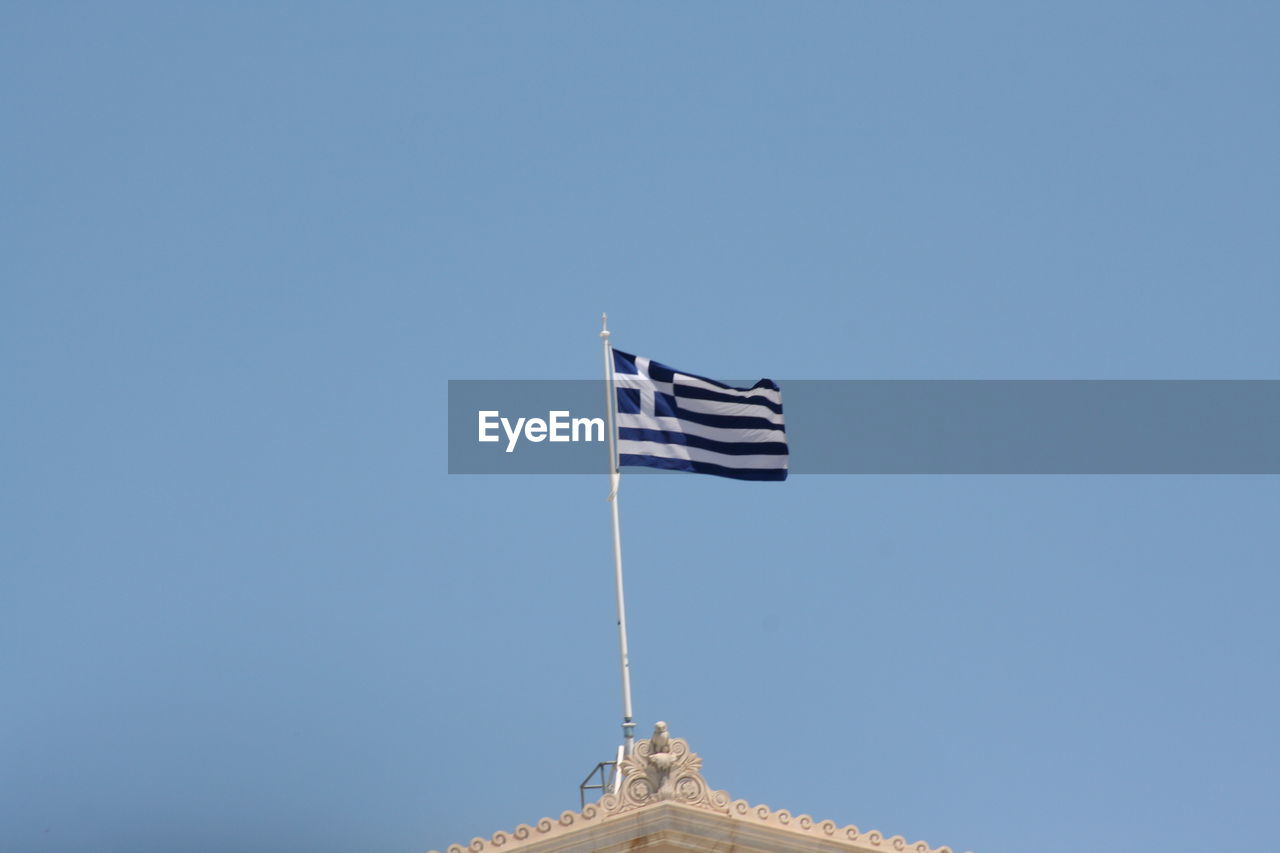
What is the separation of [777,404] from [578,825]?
830 cm

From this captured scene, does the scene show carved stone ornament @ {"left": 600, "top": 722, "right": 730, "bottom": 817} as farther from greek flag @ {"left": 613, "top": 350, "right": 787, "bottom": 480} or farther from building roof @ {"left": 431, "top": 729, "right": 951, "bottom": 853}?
greek flag @ {"left": 613, "top": 350, "right": 787, "bottom": 480}

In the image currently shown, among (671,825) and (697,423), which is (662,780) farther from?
(697,423)

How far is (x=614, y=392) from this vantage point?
28.7m

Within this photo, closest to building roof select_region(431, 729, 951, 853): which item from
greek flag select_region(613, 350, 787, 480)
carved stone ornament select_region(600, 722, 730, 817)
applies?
carved stone ornament select_region(600, 722, 730, 817)

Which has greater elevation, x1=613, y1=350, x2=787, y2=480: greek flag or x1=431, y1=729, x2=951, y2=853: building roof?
x1=613, y1=350, x2=787, y2=480: greek flag

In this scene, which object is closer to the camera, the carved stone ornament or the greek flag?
the carved stone ornament

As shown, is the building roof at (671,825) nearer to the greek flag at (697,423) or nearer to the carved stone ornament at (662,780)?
the carved stone ornament at (662,780)

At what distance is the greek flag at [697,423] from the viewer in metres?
28.8

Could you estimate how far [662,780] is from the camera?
80.2ft

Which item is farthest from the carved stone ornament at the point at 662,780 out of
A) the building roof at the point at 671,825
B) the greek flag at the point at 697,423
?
the greek flag at the point at 697,423

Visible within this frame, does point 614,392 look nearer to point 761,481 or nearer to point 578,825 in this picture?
point 761,481

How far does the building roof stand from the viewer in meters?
24.1

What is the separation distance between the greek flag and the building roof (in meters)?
5.59

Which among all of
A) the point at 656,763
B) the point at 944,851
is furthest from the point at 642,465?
the point at 944,851
